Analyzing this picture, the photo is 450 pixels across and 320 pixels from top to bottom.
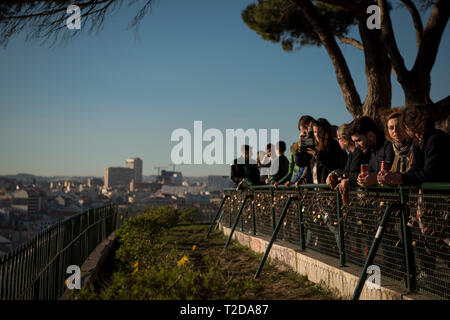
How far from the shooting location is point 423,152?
11.3 ft

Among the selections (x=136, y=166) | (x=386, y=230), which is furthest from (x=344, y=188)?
(x=136, y=166)

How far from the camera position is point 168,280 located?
284cm

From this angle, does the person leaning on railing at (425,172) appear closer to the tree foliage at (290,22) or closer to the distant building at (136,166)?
the tree foliage at (290,22)

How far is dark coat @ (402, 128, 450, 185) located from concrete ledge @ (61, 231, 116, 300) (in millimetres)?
4030

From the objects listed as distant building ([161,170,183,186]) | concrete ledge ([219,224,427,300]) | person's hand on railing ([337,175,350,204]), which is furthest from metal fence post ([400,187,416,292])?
distant building ([161,170,183,186])

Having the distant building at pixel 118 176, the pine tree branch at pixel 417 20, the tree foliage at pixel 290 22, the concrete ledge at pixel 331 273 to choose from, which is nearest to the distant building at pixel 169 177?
the distant building at pixel 118 176

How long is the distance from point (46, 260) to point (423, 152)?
15.4ft

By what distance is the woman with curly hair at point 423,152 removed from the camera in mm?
3293

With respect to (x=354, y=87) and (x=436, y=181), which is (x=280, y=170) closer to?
(x=354, y=87)

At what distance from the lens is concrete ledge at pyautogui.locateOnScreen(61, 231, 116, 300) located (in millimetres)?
6336

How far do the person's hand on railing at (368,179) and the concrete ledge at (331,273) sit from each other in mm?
948
